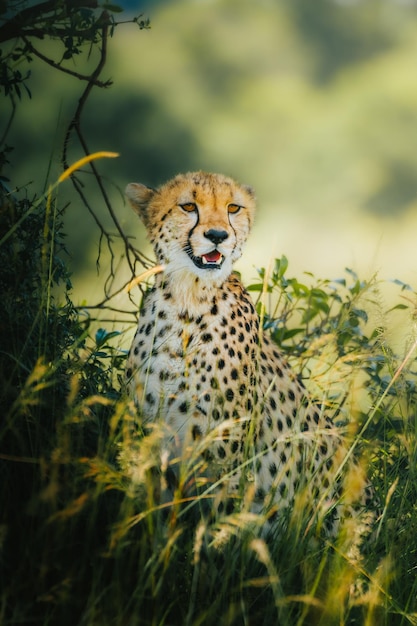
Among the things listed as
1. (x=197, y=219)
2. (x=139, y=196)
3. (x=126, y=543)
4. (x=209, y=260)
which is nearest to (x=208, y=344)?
(x=209, y=260)

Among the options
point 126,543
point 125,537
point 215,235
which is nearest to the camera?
point 126,543

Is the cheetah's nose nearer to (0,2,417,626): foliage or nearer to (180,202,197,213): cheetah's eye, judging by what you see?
(180,202,197,213): cheetah's eye

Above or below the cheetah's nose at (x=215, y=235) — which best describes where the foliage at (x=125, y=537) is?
below

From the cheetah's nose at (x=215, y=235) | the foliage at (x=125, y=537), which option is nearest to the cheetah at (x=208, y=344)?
the cheetah's nose at (x=215, y=235)

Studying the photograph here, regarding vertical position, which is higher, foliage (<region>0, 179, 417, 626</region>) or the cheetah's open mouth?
the cheetah's open mouth

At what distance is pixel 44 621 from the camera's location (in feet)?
3.98

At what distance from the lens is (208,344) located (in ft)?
6.12

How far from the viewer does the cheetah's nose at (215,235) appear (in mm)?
1834

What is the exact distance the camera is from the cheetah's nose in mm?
1834

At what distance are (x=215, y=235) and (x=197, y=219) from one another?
0.27ft

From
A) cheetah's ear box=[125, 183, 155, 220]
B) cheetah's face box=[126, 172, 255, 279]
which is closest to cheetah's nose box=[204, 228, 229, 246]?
cheetah's face box=[126, 172, 255, 279]

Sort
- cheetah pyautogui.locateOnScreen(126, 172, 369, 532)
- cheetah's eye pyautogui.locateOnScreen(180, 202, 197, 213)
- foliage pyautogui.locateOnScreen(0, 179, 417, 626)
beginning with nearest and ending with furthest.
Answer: foliage pyautogui.locateOnScreen(0, 179, 417, 626)
cheetah pyautogui.locateOnScreen(126, 172, 369, 532)
cheetah's eye pyautogui.locateOnScreen(180, 202, 197, 213)

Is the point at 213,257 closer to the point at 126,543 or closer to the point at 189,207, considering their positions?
the point at 189,207

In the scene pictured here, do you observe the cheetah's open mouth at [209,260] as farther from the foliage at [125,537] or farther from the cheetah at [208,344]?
the foliage at [125,537]
